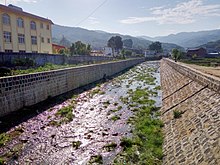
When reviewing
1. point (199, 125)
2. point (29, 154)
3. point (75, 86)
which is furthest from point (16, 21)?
point (199, 125)

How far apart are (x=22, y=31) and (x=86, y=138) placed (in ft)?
134

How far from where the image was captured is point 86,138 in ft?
34.0

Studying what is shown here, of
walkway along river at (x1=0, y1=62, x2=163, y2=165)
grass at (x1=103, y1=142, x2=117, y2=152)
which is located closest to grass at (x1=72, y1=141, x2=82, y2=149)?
Result: walkway along river at (x1=0, y1=62, x2=163, y2=165)

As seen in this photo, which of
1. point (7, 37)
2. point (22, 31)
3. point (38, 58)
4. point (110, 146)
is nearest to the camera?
point (110, 146)

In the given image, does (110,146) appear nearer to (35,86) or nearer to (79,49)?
(35,86)

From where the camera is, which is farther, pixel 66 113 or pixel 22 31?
pixel 22 31

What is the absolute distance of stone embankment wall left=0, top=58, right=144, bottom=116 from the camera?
13211 millimetres

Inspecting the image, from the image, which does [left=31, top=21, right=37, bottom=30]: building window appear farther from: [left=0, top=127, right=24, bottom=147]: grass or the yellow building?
[left=0, top=127, right=24, bottom=147]: grass

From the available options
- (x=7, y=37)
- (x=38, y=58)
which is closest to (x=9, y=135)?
(x=38, y=58)

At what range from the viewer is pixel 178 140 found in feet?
27.6

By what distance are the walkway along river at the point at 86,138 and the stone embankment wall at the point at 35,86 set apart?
1667 mm

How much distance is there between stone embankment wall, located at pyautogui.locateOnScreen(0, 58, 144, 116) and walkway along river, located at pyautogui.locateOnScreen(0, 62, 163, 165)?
1667mm

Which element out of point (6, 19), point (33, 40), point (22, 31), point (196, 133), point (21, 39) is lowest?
point (196, 133)

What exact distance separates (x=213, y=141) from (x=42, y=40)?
5063cm
